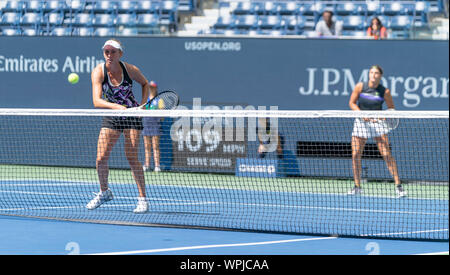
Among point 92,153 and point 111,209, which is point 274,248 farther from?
point 92,153

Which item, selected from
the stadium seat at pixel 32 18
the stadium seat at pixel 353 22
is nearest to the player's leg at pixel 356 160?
the stadium seat at pixel 353 22

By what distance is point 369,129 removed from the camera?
974 cm

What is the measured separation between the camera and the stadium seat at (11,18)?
14.0 m

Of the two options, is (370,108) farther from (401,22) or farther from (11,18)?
(11,18)

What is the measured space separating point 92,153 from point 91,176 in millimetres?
615

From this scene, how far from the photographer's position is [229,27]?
572 inches

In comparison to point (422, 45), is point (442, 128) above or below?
below

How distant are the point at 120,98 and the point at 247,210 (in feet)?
5.94

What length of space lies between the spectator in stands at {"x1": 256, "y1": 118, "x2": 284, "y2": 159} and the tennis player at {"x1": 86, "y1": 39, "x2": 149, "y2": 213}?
15.9 feet

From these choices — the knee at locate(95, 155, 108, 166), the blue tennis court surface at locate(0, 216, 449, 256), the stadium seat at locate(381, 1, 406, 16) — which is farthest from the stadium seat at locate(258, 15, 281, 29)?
the blue tennis court surface at locate(0, 216, 449, 256)

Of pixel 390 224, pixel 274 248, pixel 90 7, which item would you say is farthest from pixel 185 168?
pixel 274 248

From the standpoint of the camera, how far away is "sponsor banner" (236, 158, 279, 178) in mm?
12188

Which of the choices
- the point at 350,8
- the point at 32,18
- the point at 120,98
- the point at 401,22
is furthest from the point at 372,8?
the point at 120,98

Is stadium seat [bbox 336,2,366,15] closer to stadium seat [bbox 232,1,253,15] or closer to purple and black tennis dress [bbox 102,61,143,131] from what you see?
stadium seat [bbox 232,1,253,15]
